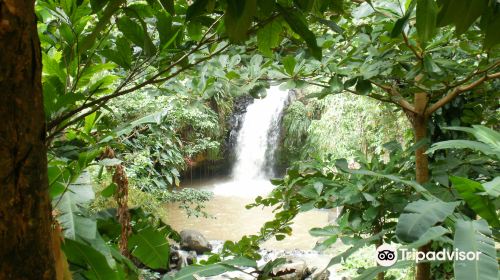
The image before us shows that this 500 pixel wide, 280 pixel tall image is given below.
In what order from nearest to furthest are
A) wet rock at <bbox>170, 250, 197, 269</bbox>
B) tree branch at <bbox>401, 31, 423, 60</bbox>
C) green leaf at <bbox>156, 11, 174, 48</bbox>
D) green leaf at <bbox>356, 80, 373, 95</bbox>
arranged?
green leaf at <bbox>156, 11, 174, 48</bbox> → tree branch at <bbox>401, 31, 423, 60</bbox> → green leaf at <bbox>356, 80, 373, 95</bbox> → wet rock at <bbox>170, 250, 197, 269</bbox>

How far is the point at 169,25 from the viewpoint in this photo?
2.09ft

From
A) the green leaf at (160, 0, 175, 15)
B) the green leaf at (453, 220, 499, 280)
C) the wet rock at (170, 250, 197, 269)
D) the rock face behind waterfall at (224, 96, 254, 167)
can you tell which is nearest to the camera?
the green leaf at (453, 220, 499, 280)

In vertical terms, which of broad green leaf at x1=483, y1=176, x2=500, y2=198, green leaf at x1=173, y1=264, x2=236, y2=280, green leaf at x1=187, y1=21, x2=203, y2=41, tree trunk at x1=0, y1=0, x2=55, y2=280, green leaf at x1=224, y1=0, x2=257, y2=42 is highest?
green leaf at x1=187, y1=21, x2=203, y2=41

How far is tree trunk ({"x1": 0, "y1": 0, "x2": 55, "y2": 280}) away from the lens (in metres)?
0.30

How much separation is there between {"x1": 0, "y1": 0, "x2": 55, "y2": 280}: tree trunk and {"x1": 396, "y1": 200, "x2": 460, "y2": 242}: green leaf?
42 centimetres

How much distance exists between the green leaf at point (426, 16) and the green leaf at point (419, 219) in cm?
24

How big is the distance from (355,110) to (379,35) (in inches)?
150

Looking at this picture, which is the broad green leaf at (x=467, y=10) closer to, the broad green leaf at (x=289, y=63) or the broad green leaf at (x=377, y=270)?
the broad green leaf at (x=377, y=270)

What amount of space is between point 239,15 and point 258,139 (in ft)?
25.2

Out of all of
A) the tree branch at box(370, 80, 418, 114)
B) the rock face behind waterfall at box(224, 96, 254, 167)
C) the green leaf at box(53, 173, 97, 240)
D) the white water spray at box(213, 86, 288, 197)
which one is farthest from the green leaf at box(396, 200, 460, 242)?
the rock face behind waterfall at box(224, 96, 254, 167)

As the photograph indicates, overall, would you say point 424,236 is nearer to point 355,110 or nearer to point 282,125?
point 355,110

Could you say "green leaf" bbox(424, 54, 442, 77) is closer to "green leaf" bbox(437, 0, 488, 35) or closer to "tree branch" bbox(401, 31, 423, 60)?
"tree branch" bbox(401, 31, 423, 60)

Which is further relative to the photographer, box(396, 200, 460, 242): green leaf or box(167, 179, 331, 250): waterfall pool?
box(167, 179, 331, 250): waterfall pool

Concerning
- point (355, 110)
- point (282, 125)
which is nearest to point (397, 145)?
point (355, 110)
